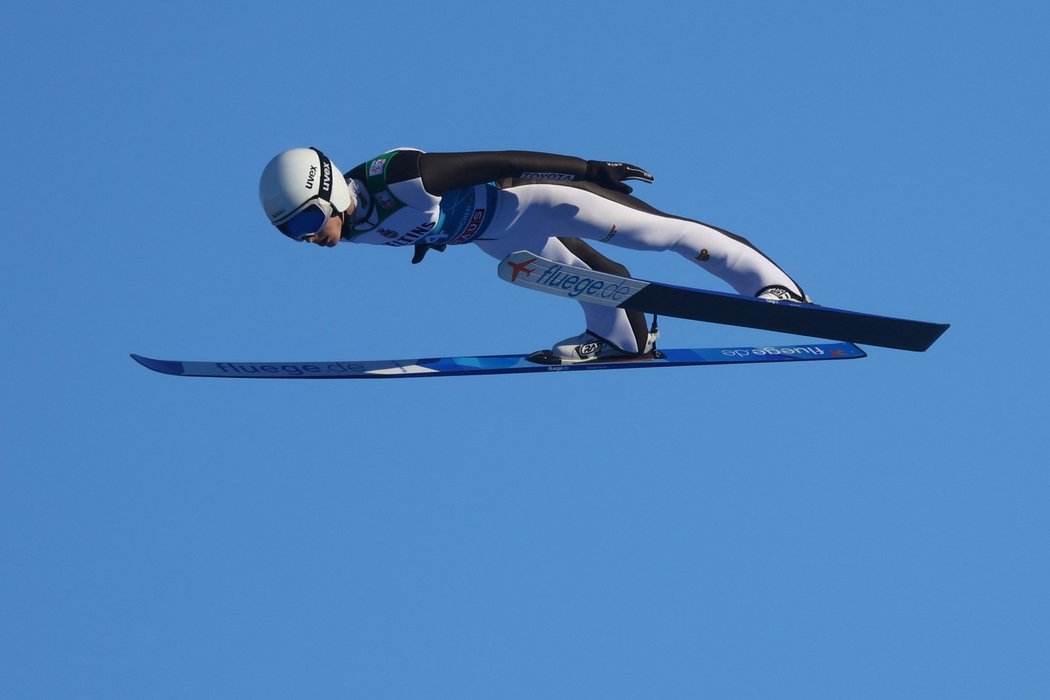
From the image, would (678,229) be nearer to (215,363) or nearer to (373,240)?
(373,240)

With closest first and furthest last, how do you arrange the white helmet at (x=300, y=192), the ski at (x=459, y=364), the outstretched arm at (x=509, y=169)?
the white helmet at (x=300, y=192) → the outstretched arm at (x=509, y=169) → the ski at (x=459, y=364)

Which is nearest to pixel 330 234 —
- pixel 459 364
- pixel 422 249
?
pixel 422 249

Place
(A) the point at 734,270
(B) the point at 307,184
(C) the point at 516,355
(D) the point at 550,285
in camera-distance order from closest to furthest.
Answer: (B) the point at 307,184
(D) the point at 550,285
(A) the point at 734,270
(C) the point at 516,355

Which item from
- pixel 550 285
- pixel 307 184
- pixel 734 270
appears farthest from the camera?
pixel 734 270

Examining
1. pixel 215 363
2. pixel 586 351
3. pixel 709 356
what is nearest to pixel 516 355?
pixel 586 351

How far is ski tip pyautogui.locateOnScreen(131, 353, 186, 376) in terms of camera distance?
12.4 meters

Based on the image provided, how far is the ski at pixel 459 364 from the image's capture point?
478 inches

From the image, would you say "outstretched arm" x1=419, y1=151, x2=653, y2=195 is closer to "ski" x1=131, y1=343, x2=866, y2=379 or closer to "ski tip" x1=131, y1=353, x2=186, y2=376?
"ski" x1=131, y1=343, x2=866, y2=379

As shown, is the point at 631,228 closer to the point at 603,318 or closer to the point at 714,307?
the point at 714,307

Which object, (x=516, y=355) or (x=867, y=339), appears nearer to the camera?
A: (x=867, y=339)

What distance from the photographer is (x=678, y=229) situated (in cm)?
1140

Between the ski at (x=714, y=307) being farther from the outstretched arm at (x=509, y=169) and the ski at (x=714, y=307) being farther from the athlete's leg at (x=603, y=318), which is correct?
the athlete's leg at (x=603, y=318)

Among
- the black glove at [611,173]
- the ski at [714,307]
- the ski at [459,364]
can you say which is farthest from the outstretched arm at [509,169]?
the ski at [459,364]

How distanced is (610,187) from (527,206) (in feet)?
1.86
